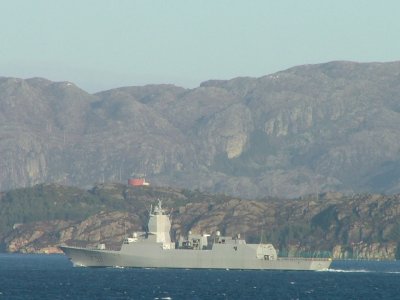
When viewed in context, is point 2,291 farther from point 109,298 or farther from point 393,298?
point 393,298

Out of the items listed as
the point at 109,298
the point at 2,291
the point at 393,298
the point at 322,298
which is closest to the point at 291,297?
the point at 322,298

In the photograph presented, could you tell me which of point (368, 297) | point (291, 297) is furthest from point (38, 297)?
point (368, 297)

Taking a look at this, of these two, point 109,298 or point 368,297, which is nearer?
point 109,298

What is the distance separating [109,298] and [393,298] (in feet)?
151

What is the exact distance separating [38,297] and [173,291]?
26.0m

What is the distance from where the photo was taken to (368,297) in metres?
193

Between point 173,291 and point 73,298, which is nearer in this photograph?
point 73,298

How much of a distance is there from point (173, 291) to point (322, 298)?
26.2m

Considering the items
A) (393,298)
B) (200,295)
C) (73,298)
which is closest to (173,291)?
(200,295)

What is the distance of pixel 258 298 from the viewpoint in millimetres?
186375

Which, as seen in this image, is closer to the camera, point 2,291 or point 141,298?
point 141,298

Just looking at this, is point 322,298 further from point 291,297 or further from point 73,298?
point 73,298

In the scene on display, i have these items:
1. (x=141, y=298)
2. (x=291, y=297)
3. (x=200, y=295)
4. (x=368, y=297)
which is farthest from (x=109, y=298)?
(x=368, y=297)

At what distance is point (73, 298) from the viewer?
18175 cm
